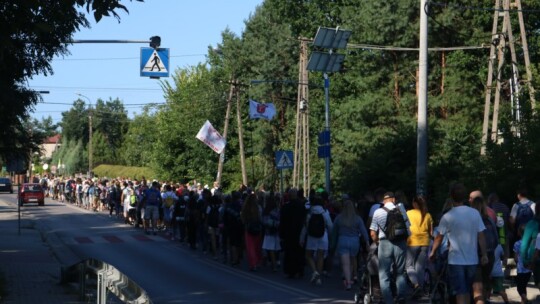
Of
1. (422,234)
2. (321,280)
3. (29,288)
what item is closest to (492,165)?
(321,280)

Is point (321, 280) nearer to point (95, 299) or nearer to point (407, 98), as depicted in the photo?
point (95, 299)

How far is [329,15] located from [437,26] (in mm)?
13278

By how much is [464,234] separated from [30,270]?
476 inches

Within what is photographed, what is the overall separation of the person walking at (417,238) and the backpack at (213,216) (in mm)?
9071

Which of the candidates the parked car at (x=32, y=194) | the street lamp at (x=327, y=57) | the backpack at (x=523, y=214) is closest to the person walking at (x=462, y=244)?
the backpack at (x=523, y=214)

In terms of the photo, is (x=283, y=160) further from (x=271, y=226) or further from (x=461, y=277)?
(x=461, y=277)

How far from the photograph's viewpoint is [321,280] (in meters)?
19.3

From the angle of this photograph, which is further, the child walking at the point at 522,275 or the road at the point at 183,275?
the road at the point at 183,275

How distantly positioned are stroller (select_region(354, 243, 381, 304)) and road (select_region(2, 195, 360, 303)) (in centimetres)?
71

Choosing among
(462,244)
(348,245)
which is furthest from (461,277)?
(348,245)

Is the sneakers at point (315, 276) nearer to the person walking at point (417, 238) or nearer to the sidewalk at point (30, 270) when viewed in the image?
the person walking at point (417, 238)

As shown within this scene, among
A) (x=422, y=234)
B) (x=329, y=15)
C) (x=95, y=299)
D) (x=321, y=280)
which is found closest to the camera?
(x=95, y=299)

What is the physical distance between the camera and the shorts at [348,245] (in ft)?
55.8

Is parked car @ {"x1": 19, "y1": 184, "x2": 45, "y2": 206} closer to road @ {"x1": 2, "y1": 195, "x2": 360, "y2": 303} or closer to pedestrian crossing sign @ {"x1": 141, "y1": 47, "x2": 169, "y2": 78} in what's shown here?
road @ {"x1": 2, "y1": 195, "x2": 360, "y2": 303}
